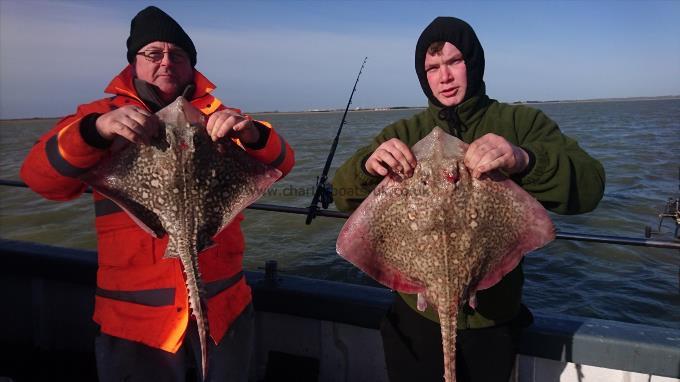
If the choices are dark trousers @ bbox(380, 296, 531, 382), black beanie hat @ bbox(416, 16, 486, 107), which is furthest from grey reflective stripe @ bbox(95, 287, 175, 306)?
black beanie hat @ bbox(416, 16, 486, 107)

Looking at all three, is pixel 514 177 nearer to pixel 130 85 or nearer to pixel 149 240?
pixel 149 240

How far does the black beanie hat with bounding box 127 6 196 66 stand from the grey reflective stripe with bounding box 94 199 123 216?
95 cm

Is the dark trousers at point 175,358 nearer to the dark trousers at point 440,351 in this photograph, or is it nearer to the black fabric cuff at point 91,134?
the dark trousers at point 440,351

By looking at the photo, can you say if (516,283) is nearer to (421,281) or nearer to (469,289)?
(469,289)

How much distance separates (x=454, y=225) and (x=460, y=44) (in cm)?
102

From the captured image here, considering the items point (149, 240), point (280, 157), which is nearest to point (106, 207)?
point (149, 240)

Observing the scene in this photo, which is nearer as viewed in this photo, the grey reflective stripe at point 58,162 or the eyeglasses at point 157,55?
the grey reflective stripe at point 58,162

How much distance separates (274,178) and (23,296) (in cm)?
376

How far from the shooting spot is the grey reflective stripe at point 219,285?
2.71 meters

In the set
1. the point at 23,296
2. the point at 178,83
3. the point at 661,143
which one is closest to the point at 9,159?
the point at 23,296

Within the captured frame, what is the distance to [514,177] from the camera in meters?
2.32

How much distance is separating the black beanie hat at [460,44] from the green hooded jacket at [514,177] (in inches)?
3.7

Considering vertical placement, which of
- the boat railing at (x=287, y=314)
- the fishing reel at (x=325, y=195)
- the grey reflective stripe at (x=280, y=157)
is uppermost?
the grey reflective stripe at (x=280, y=157)

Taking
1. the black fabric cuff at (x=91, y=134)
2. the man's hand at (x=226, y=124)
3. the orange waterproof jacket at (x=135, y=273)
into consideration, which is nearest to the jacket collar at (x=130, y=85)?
the orange waterproof jacket at (x=135, y=273)
